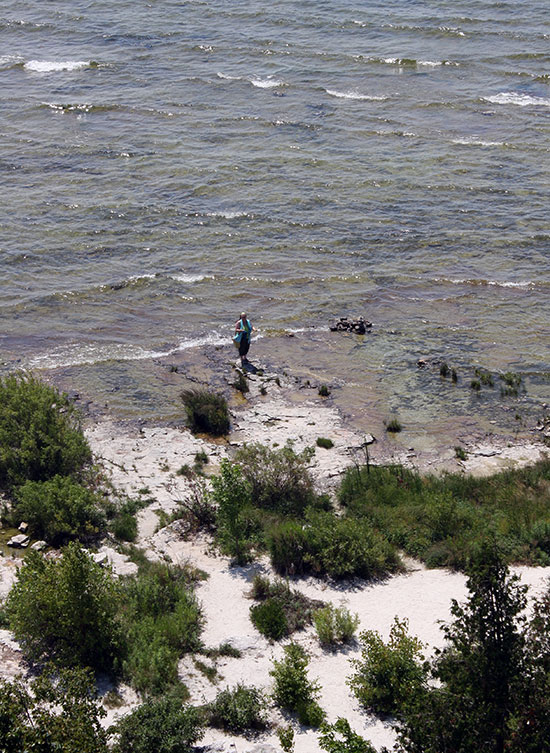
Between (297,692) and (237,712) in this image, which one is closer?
(237,712)

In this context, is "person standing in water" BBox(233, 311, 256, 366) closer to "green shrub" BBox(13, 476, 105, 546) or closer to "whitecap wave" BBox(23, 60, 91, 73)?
"green shrub" BBox(13, 476, 105, 546)

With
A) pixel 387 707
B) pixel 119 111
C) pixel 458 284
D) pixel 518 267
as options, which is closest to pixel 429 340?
pixel 458 284

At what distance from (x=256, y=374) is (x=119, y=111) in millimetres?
23936

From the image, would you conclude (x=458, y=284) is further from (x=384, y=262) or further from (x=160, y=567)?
(x=160, y=567)

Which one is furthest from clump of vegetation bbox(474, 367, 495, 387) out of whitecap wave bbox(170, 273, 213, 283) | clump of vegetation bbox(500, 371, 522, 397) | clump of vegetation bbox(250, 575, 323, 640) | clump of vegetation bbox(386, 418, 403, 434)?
clump of vegetation bbox(250, 575, 323, 640)

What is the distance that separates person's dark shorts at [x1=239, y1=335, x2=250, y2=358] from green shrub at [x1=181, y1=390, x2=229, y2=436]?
9.14ft

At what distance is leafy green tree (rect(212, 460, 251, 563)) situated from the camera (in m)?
15.5

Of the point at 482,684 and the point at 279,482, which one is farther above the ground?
the point at 482,684

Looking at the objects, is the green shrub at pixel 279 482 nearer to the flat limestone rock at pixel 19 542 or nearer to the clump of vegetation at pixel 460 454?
the clump of vegetation at pixel 460 454

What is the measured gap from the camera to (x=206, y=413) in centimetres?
2034

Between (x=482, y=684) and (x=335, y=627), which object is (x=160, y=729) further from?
(x=482, y=684)

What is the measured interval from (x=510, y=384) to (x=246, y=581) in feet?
35.2

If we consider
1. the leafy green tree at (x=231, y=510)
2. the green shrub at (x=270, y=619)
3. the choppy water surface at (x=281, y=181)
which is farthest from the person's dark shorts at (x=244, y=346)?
the green shrub at (x=270, y=619)

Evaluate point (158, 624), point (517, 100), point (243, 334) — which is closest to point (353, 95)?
point (517, 100)
